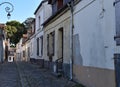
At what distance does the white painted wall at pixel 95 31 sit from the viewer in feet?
36.0

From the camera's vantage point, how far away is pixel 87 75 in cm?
1385

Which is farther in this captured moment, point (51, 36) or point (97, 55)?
point (51, 36)

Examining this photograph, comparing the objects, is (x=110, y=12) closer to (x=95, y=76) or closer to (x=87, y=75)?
(x=95, y=76)

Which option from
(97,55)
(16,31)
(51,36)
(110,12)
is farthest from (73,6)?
(16,31)

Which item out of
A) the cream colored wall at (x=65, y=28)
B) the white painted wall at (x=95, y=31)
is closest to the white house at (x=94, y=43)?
the white painted wall at (x=95, y=31)

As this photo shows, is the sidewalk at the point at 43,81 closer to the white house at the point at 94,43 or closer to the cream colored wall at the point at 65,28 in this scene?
the white house at the point at 94,43

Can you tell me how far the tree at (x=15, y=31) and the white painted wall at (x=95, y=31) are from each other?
6630 cm

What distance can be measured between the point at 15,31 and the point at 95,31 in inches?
2787

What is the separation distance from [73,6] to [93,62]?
4.65 meters

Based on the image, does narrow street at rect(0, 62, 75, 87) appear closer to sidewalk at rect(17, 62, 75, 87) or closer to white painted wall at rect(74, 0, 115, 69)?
sidewalk at rect(17, 62, 75, 87)

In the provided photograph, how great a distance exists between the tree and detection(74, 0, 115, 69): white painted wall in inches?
2610

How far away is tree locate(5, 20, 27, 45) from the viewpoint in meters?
81.7

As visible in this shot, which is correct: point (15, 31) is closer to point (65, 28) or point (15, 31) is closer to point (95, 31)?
point (65, 28)

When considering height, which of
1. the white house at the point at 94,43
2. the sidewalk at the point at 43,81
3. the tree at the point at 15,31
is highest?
the tree at the point at 15,31
